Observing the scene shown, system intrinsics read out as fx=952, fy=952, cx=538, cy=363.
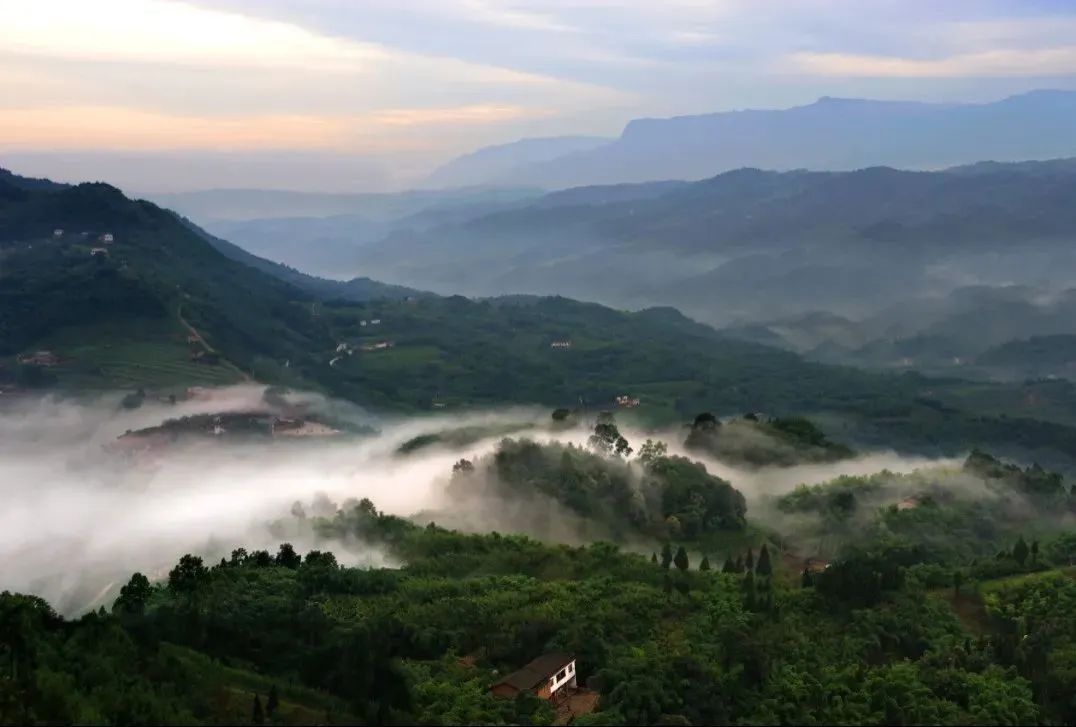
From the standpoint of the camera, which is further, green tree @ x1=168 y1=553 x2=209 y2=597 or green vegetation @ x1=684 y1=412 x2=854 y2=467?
green vegetation @ x1=684 y1=412 x2=854 y2=467

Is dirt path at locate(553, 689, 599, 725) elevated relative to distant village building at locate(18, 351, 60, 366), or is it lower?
lower

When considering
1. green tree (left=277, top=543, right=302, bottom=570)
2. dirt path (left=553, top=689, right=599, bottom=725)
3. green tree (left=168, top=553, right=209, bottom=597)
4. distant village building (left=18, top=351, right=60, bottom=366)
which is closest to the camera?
dirt path (left=553, top=689, right=599, bottom=725)

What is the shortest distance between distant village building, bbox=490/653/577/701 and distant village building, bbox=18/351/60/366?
8058cm

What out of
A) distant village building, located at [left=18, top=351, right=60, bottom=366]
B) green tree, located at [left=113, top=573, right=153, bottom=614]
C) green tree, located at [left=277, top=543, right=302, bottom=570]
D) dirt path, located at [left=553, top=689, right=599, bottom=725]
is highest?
green tree, located at [left=113, top=573, right=153, bottom=614]

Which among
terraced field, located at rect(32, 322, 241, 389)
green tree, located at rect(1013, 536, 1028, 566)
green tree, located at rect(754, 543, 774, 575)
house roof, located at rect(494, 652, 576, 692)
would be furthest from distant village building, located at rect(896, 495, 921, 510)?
terraced field, located at rect(32, 322, 241, 389)

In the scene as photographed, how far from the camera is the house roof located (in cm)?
2903

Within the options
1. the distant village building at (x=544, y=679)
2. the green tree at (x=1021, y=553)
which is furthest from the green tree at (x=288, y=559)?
the green tree at (x=1021, y=553)

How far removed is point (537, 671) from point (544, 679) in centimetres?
49

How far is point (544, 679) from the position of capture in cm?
2920

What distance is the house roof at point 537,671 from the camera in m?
29.0

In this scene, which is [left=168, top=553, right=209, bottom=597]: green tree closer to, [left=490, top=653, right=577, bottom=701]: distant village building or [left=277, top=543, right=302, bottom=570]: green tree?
[left=277, top=543, right=302, bottom=570]: green tree

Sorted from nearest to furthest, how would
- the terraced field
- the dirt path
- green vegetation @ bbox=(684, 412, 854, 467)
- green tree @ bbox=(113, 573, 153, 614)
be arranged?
the dirt path
green tree @ bbox=(113, 573, 153, 614)
green vegetation @ bbox=(684, 412, 854, 467)
the terraced field

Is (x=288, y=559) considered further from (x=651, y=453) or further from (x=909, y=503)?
(x=909, y=503)

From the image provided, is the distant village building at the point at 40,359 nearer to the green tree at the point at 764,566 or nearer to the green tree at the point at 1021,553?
the green tree at the point at 764,566
